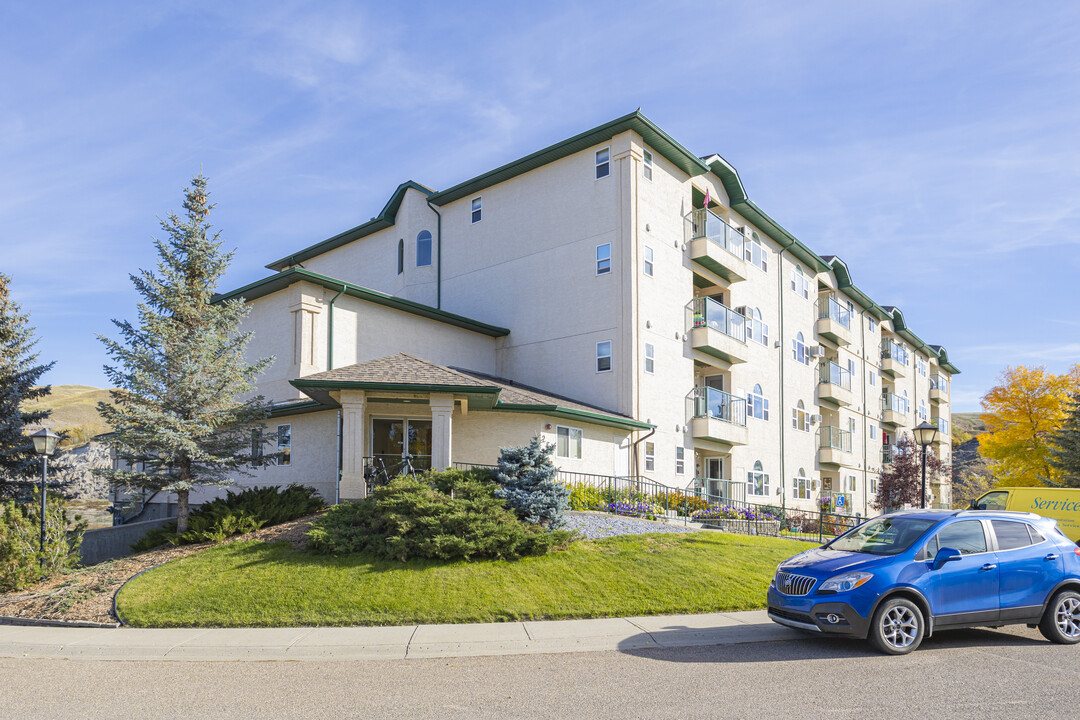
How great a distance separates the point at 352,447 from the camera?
17.9m

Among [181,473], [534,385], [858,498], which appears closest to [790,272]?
[858,498]

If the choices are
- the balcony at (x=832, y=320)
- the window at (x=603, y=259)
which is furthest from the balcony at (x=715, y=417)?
the balcony at (x=832, y=320)

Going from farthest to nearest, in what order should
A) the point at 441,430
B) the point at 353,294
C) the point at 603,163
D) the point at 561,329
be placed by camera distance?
the point at 561,329 → the point at 603,163 → the point at 353,294 → the point at 441,430

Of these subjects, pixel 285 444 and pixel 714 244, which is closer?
pixel 285 444

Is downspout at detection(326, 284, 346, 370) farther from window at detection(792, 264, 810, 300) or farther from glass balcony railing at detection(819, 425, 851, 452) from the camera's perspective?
glass balcony railing at detection(819, 425, 851, 452)

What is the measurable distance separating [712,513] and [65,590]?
54.7 ft

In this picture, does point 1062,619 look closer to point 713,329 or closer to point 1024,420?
point 713,329

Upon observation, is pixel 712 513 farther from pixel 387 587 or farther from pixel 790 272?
pixel 790 272

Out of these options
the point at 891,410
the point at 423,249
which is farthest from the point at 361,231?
the point at 891,410

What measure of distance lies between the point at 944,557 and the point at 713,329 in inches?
752

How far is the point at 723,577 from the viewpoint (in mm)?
13430

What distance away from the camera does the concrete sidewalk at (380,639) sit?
9539 mm

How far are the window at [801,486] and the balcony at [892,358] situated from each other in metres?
17.4

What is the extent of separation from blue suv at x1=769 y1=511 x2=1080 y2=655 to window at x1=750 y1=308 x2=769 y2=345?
22.5 metres
